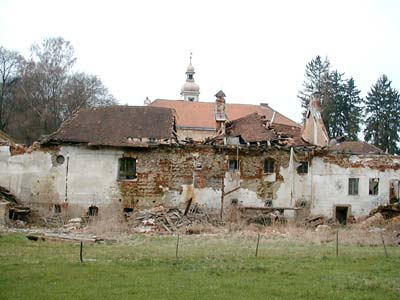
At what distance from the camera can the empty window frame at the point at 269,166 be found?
3362 cm

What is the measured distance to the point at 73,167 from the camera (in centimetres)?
3244

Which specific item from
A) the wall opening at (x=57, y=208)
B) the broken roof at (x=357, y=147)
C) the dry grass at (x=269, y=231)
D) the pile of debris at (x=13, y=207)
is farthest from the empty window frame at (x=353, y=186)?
the pile of debris at (x=13, y=207)

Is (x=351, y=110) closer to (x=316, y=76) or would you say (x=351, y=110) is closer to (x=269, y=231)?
(x=316, y=76)

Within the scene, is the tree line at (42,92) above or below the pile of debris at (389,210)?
above

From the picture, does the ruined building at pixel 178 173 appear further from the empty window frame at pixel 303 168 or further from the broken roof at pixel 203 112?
the broken roof at pixel 203 112

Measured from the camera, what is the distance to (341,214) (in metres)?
34.5

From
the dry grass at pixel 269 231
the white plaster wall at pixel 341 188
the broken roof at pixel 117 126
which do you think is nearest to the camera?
the dry grass at pixel 269 231

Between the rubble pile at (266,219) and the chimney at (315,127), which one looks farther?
the chimney at (315,127)

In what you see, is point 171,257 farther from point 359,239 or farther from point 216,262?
point 359,239

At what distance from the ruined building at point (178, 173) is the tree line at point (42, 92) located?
1699cm

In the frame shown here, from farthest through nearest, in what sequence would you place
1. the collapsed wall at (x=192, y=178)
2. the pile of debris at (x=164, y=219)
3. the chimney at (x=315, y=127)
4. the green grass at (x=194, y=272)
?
the chimney at (x=315, y=127), the collapsed wall at (x=192, y=178), the pile of debris at (x=164, y=219), the green grass at (x=194, y=272)

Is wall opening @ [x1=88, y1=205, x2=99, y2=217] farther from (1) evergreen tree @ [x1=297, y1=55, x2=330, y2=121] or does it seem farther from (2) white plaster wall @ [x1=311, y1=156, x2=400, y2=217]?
(1) evergreen tree @ [x1=297, y1=55, x2=330, y2=121]

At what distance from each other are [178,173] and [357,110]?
42.7 meters

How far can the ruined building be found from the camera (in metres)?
32.3
